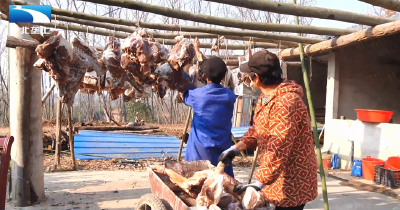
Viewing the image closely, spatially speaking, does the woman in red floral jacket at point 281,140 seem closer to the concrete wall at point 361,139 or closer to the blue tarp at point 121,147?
the concrete wall at point 361,139

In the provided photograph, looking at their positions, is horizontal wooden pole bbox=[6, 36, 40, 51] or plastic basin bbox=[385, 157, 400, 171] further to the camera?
plastic basin bbox=[385, 157, 400, 171]

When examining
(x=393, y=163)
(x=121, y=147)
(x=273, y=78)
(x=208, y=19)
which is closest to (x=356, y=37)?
(x=393, y=163)

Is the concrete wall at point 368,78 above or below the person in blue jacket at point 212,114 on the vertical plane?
above

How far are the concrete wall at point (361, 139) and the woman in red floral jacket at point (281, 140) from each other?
5.81 meters

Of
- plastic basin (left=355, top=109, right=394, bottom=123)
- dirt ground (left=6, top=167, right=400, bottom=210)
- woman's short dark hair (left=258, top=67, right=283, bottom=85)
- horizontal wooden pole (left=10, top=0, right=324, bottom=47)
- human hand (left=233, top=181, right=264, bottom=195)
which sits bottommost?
dirt ground (left=6, top=167, right=400, bottom=210)

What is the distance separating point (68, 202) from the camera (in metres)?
4.91

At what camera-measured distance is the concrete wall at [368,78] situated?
9297 mm

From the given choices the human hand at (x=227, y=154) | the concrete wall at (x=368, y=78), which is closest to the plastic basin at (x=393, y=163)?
the concrete wall at (x=368, y=78)

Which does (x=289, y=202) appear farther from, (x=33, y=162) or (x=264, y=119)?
(x=33, y=162)

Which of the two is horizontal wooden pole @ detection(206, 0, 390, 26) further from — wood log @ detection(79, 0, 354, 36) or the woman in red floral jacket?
the woman in red floral jacket

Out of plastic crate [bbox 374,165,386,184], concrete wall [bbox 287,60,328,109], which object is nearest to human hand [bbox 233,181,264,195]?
plastic crate [bbox 374,165,386,184]

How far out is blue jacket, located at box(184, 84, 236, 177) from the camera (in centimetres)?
359

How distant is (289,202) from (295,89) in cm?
81

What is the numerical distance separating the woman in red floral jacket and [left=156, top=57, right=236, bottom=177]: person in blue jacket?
1.12m
